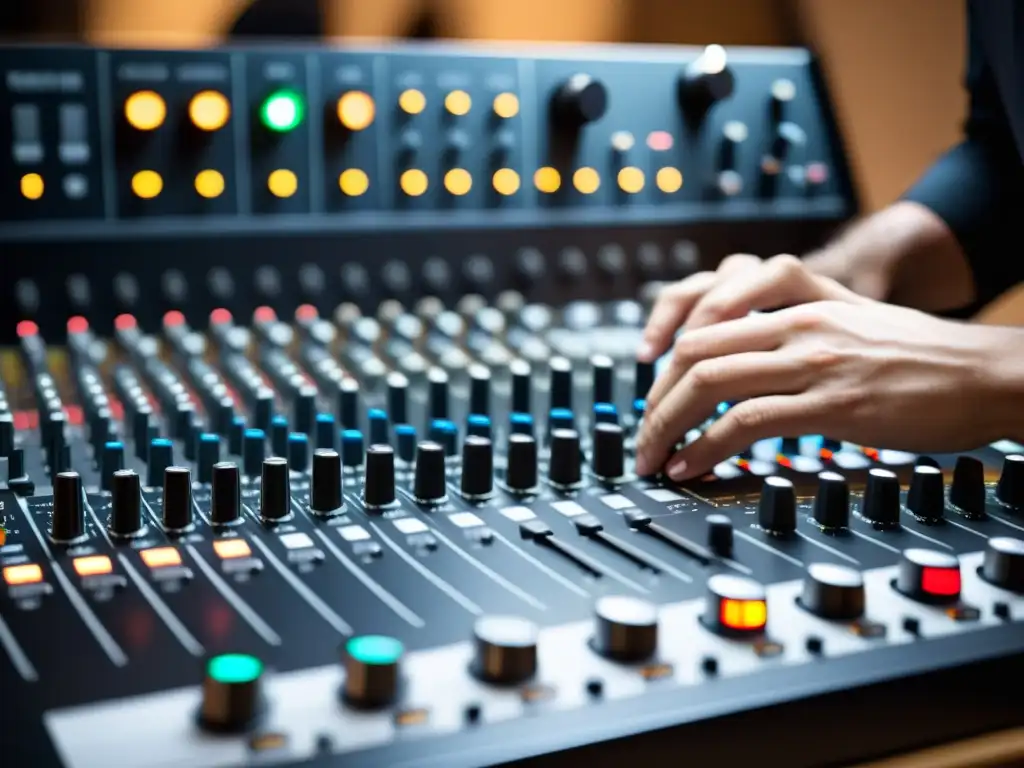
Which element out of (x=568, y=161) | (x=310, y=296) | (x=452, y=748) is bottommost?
(x=452, y=748)

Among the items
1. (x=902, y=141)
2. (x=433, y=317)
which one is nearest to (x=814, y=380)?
(x=433, y=317)

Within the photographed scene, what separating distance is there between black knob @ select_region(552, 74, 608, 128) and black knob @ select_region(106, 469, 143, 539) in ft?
2.77

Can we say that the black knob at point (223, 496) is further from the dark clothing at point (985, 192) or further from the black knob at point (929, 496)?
the dark clothing at point (985, 192)

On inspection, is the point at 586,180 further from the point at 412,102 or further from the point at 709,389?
the point at 709,389

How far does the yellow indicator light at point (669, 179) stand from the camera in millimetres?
1492

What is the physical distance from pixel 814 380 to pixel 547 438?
0.23 m

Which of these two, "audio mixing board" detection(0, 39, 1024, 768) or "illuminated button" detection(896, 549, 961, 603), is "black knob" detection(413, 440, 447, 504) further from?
"illuminated button" detection(896, 549, 961, 603)

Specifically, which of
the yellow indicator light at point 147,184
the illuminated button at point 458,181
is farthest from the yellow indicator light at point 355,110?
the yellow indicator light at point 147,184

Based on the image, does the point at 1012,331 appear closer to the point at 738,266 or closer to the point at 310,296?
the point at 738,266

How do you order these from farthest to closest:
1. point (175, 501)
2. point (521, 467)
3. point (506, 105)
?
1. point (506, 105)
2. point (521, 467)
3. point (175, 501)

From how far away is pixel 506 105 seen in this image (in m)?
1.41

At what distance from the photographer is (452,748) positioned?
Answer: 0.49 metres

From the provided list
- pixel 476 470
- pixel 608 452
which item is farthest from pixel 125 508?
pixel 608 452

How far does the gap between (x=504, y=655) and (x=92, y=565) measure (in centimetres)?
28
